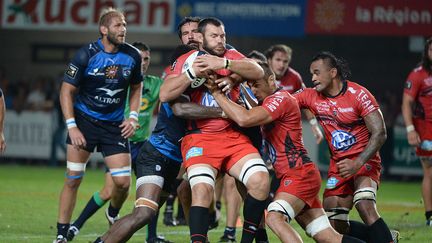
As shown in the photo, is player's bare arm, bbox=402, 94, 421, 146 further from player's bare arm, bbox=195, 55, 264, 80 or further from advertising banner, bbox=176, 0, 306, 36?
advertising banner, bbox=176, 0, 306, 36

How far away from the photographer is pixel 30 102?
24.1 m

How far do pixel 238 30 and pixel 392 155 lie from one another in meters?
4.42

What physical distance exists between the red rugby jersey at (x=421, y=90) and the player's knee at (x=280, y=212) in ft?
17.0

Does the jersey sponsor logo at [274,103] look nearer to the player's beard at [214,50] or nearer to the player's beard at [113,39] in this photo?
the player's beard at [214,50]

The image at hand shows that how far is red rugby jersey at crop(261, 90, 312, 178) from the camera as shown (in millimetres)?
9039

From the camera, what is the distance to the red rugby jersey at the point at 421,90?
533 inches

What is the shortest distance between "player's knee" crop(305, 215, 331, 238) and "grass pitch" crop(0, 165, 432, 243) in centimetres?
250

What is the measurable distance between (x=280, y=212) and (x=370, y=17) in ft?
45.6

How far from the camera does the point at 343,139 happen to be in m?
9.71

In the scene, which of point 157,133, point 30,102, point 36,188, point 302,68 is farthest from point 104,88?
point 302,68

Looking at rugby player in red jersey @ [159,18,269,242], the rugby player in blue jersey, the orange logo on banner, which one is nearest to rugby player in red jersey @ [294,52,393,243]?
rugby player in red jersey @ [159,18,269,242]

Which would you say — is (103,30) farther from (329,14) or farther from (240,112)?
(329,14)

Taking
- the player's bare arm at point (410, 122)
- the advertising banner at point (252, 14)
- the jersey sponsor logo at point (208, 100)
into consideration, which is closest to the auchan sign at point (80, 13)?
the advertising banner at point (252, 14)

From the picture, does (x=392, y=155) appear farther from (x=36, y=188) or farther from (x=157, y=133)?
(x=157, y=133)
